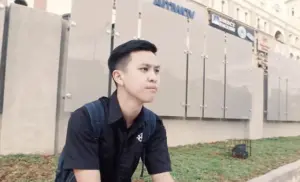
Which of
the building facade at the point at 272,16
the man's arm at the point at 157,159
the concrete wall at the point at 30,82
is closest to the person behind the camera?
the man's arm at the point at 157,159

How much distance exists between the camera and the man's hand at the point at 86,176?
1.65 meters


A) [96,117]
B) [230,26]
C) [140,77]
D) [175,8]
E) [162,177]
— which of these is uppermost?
[230,26]

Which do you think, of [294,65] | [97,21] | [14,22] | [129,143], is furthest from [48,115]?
[294,65]

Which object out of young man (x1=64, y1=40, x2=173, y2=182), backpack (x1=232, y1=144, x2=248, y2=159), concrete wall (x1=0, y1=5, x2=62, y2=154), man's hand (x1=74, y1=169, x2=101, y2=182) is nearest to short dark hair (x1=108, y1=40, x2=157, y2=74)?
young man (x1=64, y1=40, x2=173, y2=182)

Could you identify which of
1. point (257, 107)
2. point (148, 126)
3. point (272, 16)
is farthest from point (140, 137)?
point (272, 16)

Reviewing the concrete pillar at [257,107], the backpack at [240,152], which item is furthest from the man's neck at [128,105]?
the concrete pillar at [257,107]

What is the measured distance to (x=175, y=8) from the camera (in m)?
7.00

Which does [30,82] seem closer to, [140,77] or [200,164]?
[200,164]

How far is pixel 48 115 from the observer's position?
4.37 m

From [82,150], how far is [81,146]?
0.02m

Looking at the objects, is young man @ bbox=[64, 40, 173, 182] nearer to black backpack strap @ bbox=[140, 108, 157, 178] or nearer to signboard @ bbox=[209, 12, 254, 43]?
black backpack strap @ bbox=[140, 108, 157, 178]

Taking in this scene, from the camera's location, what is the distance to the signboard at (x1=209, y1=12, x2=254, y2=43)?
84.2 feet

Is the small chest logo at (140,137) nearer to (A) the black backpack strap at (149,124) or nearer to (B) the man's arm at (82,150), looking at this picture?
(A) the black backpack strap at (149,124)

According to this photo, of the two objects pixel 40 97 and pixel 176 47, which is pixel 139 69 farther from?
pixel 176 47
